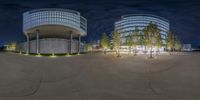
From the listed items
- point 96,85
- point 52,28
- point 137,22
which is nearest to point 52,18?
point 52,28

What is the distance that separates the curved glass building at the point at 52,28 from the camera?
317 feet

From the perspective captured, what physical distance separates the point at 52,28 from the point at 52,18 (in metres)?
4.62

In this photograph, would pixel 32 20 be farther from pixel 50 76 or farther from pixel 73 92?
pixel 73 92

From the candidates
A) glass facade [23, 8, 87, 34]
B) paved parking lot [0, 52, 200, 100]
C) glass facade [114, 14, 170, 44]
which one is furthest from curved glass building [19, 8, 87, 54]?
paved parking lot [0, 52, 200, 100]

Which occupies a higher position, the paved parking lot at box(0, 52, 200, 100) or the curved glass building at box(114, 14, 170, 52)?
the curved glass building at box(114, 14, 170, 52)

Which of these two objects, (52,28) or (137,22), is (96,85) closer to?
(52,28)

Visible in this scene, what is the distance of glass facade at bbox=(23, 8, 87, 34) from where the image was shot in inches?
3851

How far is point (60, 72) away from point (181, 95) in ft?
51.4

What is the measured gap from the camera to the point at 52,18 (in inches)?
3858

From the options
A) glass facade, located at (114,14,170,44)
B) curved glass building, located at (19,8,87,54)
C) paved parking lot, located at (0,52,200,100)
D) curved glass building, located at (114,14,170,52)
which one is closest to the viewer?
paved parking lot, located at (0,52,200,100)

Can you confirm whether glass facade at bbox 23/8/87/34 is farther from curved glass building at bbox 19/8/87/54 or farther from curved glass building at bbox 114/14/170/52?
curved glass building at bbox 114/14/170/52

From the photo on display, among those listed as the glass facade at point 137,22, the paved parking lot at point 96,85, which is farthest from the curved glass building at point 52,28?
the paved parking lot at point 96,85

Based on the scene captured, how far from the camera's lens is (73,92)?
19844mm

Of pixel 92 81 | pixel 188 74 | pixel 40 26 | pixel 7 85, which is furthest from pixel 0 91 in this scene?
pixel 40 26
